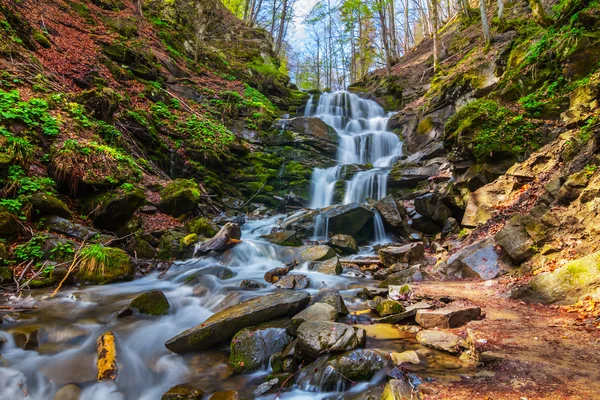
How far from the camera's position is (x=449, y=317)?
395 centimetres

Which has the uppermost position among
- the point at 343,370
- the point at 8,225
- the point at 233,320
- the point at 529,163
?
the point at 529,163

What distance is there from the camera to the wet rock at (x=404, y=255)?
7945 millimetres

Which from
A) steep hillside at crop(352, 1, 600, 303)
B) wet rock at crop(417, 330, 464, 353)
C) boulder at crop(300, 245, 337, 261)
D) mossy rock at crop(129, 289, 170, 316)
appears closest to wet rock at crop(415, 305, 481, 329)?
wet rock at crop(417, 330, 464, 353)

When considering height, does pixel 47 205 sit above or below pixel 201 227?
above

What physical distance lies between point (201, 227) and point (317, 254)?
12.1ft

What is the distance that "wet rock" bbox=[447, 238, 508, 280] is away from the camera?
6.10 m

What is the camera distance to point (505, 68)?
11484 mm

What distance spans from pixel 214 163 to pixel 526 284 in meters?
11.7

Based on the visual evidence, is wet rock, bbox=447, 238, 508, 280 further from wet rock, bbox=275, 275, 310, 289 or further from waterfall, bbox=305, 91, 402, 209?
waterfall, bbox=305, 91, 402, 209

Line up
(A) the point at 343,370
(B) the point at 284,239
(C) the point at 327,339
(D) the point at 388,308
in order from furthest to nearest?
(B) the point at 284,239
(D) the point at 388,308
(C) the point at 327,339
(A) the point at 343,370

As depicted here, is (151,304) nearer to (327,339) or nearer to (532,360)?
(327,339)

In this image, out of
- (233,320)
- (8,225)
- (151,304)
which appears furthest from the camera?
(8,225)

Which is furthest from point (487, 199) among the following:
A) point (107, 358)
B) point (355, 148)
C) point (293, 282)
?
point (355, 148)

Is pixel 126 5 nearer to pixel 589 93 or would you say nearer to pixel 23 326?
pixel 23 326
